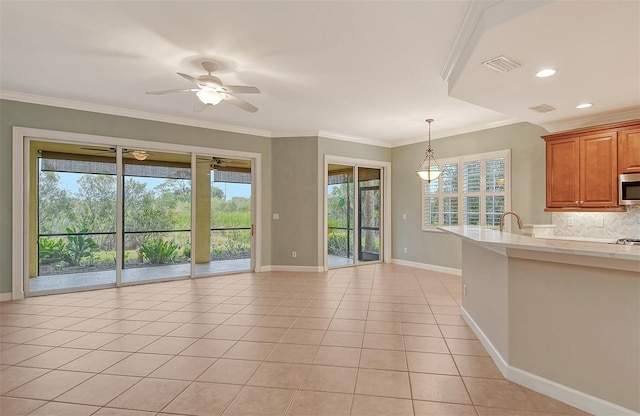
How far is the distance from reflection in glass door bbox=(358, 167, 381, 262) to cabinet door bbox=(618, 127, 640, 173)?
427cm

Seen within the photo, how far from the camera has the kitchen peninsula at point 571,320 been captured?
187 centimetres

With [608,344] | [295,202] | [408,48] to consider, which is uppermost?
[408,48]

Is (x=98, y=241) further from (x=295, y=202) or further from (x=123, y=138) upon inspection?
(x=295, y=202)

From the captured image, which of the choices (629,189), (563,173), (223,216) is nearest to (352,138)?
(223,216)

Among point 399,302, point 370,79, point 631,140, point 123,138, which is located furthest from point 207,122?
point 631,140

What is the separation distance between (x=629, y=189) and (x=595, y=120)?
1.06 metres

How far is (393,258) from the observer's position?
7.63 m

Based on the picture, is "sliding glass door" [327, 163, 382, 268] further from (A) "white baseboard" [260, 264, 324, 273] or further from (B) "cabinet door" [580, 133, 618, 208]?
(B) "cabinet door" [580, 133, 618, 208]

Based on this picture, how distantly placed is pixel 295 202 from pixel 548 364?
5024 mm

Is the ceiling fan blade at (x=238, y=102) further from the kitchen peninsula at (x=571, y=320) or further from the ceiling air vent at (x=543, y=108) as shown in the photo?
the ceiling air vent at (x=543, y=108)

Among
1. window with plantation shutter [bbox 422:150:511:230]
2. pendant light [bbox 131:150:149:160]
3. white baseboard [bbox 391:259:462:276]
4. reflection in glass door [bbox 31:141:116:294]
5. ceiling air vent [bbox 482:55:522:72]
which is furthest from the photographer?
white baseboard [bbox 391:259:462:276]

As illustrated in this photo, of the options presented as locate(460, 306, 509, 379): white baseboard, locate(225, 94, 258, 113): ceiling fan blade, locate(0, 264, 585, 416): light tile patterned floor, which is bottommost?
locate(0, 264, 585, 416): light tile patterned floor

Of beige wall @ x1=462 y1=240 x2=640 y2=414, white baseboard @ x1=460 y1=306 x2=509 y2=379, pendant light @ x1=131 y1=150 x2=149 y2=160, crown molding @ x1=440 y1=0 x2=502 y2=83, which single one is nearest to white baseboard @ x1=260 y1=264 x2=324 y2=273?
pendant light @ x1=131 y1=150 x2=149 y2=160

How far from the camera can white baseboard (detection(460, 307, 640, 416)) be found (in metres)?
1.93
